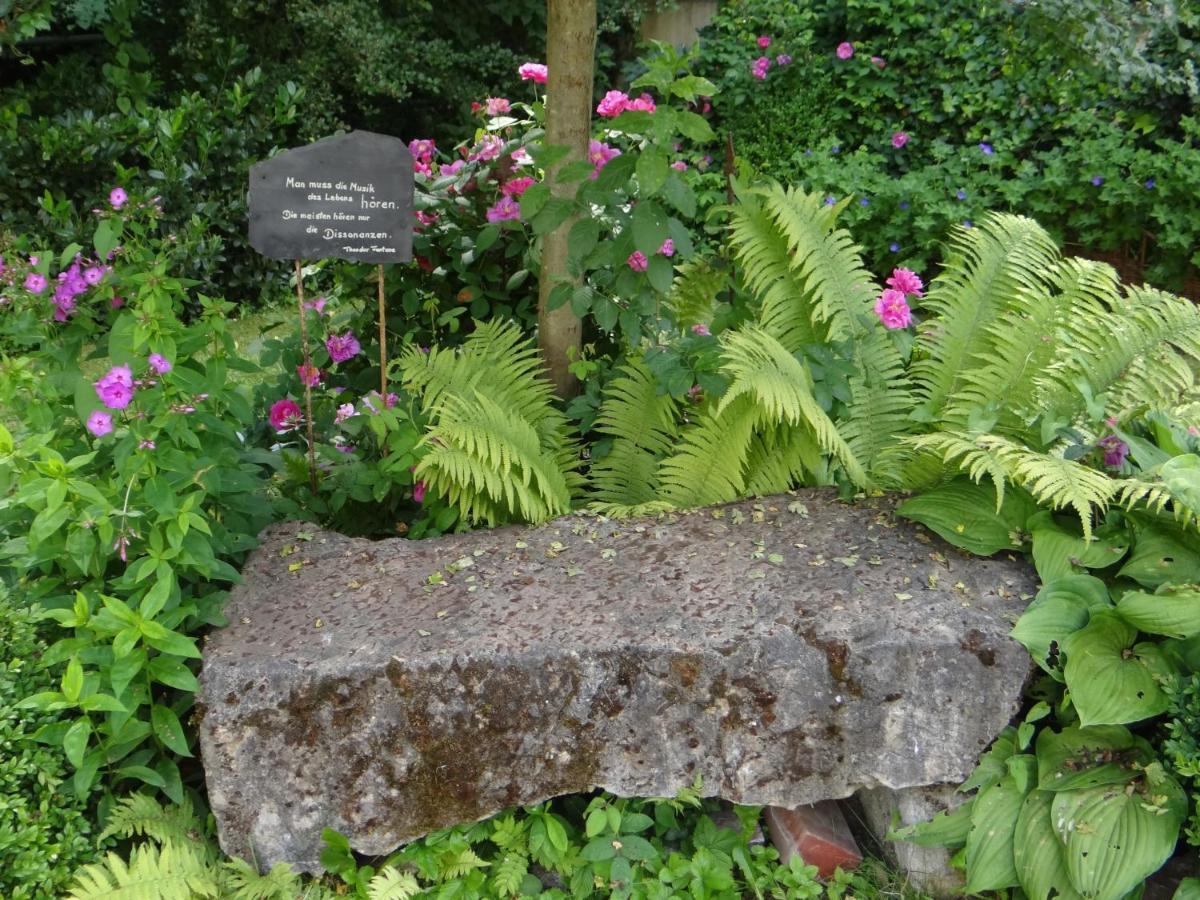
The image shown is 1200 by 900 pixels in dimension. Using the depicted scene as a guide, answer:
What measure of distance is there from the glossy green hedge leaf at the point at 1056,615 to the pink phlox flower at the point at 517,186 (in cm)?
195

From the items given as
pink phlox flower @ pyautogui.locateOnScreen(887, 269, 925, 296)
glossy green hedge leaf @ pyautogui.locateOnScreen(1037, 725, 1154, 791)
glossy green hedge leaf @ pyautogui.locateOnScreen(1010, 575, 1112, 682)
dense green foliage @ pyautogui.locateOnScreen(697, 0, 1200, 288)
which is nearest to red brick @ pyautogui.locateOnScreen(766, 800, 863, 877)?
glossy green hedge leaf @ pyautogui.locateOnScreen(1037, 725, 1154, 791)

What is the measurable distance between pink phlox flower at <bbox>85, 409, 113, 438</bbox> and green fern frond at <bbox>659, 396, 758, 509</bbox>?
1417mm

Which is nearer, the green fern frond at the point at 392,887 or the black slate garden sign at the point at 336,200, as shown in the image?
the green fern frond at the point at 392,887

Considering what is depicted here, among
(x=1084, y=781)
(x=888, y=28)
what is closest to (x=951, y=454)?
(x=1084, y=781)

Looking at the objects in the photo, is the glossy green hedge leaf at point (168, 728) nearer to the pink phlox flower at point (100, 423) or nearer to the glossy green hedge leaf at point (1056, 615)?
the pink phlox flower at point (100, 423)

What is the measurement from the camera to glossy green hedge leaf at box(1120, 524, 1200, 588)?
2.25 metres

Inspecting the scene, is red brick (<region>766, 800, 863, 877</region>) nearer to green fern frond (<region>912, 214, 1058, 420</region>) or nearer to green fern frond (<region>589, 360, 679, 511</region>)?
green fern frond (<region>589, 360, 679, 511</region>)

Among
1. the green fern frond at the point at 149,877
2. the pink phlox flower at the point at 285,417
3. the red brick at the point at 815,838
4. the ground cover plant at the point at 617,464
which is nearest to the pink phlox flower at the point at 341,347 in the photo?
the ground cover plant at the point at 617,464

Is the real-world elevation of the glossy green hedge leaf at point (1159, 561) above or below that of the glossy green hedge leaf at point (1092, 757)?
above

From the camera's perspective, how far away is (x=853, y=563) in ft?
7.97

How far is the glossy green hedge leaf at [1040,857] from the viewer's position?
2105 millimetres

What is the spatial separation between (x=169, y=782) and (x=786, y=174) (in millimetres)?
5147

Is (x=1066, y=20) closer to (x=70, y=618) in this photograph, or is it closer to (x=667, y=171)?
(x=667, y=171)

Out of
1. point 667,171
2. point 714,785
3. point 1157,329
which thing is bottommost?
point 714,785
